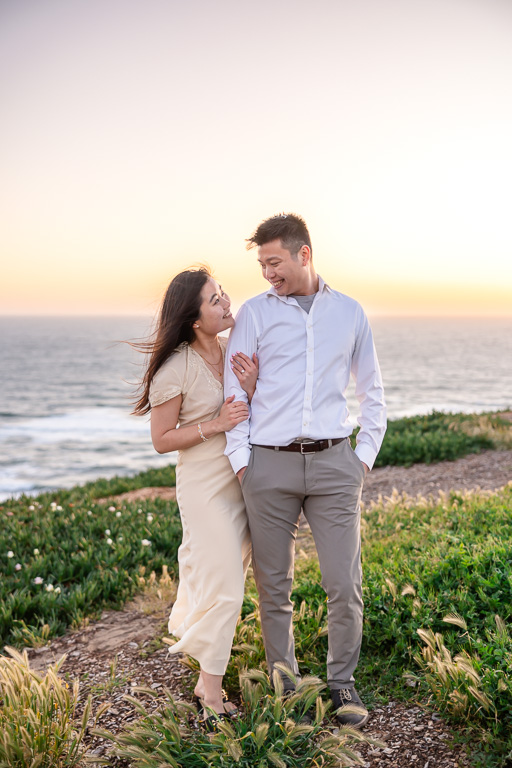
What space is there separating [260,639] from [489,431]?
30.9 ft

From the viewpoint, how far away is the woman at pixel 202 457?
3.54 metres

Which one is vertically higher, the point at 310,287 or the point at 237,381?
the point at 310,287

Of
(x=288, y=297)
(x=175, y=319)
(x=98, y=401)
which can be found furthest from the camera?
(x=98, y=401)

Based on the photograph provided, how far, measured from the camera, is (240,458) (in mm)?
3566

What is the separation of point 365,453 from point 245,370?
919 millimetres

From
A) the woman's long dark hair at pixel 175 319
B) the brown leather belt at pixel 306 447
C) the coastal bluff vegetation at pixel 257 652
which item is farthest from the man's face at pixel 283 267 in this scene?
the coastal bluff vegetation at pixel 257 652

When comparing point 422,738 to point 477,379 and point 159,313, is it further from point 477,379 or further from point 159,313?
point 477,379

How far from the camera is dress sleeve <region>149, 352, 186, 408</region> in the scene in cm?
364

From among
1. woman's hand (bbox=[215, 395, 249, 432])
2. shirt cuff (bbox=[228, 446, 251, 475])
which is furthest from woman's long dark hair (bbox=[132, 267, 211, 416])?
shirt cuff (bbox=[228, 446, 251, 475])

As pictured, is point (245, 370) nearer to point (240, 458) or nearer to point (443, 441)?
point (240, 458)

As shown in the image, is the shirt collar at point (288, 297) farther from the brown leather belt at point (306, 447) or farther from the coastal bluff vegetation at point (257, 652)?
the coastal bluff vegetation at point (257, 652)

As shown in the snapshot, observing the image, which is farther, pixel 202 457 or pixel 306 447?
pixel 202 457

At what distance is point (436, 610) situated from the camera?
13.4 feet

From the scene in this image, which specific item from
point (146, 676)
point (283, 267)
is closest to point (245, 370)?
point (283, 267)
